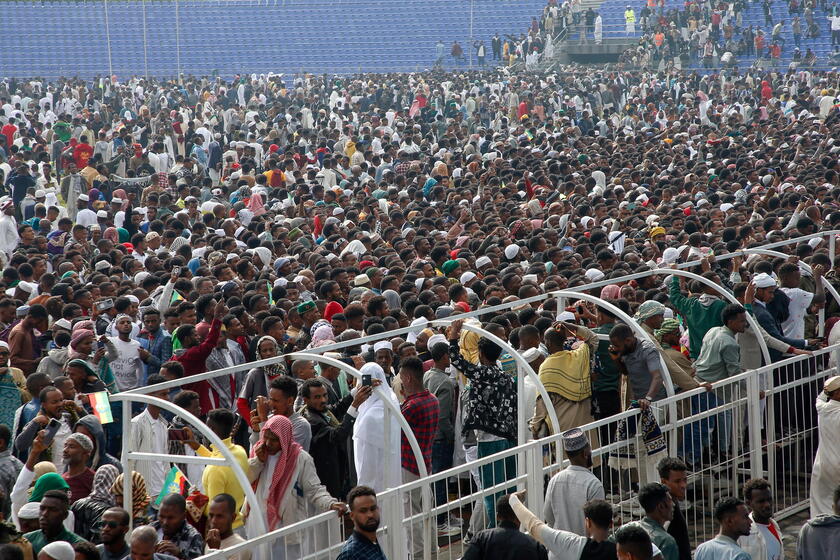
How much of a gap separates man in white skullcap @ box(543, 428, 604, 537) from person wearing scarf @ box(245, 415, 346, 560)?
1100 millimetres

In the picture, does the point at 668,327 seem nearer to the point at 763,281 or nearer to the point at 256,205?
the point at 763,281

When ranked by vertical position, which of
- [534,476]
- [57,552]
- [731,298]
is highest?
[731,298]

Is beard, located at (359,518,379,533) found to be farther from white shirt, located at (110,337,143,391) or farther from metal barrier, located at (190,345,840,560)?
white shirt, located at (110,337,143,391)

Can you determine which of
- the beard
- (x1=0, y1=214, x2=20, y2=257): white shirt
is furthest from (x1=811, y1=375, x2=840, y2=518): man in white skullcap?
(x1=0, y1=214, x2=20, y2=257): white shirt

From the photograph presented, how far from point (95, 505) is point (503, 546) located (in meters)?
1.95

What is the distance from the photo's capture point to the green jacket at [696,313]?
8.68 metres

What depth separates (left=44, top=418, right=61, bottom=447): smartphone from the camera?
6598 mm

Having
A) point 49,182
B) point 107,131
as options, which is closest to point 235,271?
point 49,182

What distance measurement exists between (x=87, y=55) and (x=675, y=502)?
129 feet

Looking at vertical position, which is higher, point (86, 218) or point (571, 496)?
point (86, 218)

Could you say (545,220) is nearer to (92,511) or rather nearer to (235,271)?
(235,271)

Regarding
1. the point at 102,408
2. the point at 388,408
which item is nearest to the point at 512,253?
the point at 388,408

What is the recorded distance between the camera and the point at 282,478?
603 cm

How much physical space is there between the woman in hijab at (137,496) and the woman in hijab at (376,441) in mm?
1196
